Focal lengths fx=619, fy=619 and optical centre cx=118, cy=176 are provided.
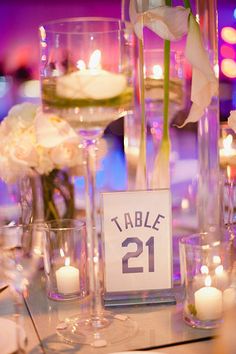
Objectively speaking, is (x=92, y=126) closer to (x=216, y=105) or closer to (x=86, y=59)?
(x=86, y=59)

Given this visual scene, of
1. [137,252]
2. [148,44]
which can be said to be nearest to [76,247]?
[137,252]

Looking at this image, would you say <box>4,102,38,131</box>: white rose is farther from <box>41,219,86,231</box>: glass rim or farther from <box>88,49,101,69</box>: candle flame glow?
<box>88,49,101,69</box>: candle flame glow

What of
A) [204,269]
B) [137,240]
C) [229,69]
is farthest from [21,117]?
[229,69]

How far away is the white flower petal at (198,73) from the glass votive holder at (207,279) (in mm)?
239

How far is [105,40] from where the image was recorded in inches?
35.2

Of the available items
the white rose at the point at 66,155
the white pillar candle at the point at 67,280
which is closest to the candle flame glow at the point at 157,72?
the white rose at the point at 66,155

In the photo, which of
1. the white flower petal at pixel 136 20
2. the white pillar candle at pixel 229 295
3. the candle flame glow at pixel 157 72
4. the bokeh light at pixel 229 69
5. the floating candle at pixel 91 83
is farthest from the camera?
the bokeh light at pixel 229 69

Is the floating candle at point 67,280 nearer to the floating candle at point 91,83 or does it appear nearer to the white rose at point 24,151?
the white rose at point 24,151

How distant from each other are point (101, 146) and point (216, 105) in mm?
257

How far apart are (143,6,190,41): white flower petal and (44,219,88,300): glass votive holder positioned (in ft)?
1.21

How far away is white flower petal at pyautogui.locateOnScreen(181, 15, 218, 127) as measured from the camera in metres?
1.01

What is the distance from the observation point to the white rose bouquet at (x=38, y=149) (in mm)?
1176

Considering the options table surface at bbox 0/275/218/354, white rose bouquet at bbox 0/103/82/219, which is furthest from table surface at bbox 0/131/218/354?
white rose bouquet at bbox 0/103/82/219

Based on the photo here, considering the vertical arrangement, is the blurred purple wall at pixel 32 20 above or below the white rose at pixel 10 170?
above
